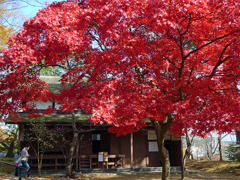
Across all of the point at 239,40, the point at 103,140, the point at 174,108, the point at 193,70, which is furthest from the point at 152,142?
the point at 239,40

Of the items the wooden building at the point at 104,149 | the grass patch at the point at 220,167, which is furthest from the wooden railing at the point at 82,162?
the grass patch at the point at 220,167

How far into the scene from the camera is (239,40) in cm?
808

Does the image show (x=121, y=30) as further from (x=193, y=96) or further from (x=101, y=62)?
(x=193, y=96)

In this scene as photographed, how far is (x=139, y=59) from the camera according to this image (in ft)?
29.8

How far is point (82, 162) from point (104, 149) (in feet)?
9.95

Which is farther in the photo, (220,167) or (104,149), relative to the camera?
(104,149)

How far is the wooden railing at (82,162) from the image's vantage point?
14.9 meters

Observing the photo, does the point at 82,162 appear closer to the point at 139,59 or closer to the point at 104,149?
the point at 104,149

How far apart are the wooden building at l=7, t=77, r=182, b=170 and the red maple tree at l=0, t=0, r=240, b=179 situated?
5696 mm

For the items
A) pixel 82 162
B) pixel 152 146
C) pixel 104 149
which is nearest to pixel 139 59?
pixel 82 162

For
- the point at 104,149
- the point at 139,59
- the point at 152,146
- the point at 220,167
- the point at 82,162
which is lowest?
the point at 220,167

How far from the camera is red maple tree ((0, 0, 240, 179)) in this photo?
7.52m

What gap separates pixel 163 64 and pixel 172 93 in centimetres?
132

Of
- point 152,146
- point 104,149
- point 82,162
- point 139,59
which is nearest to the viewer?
point 139,59
